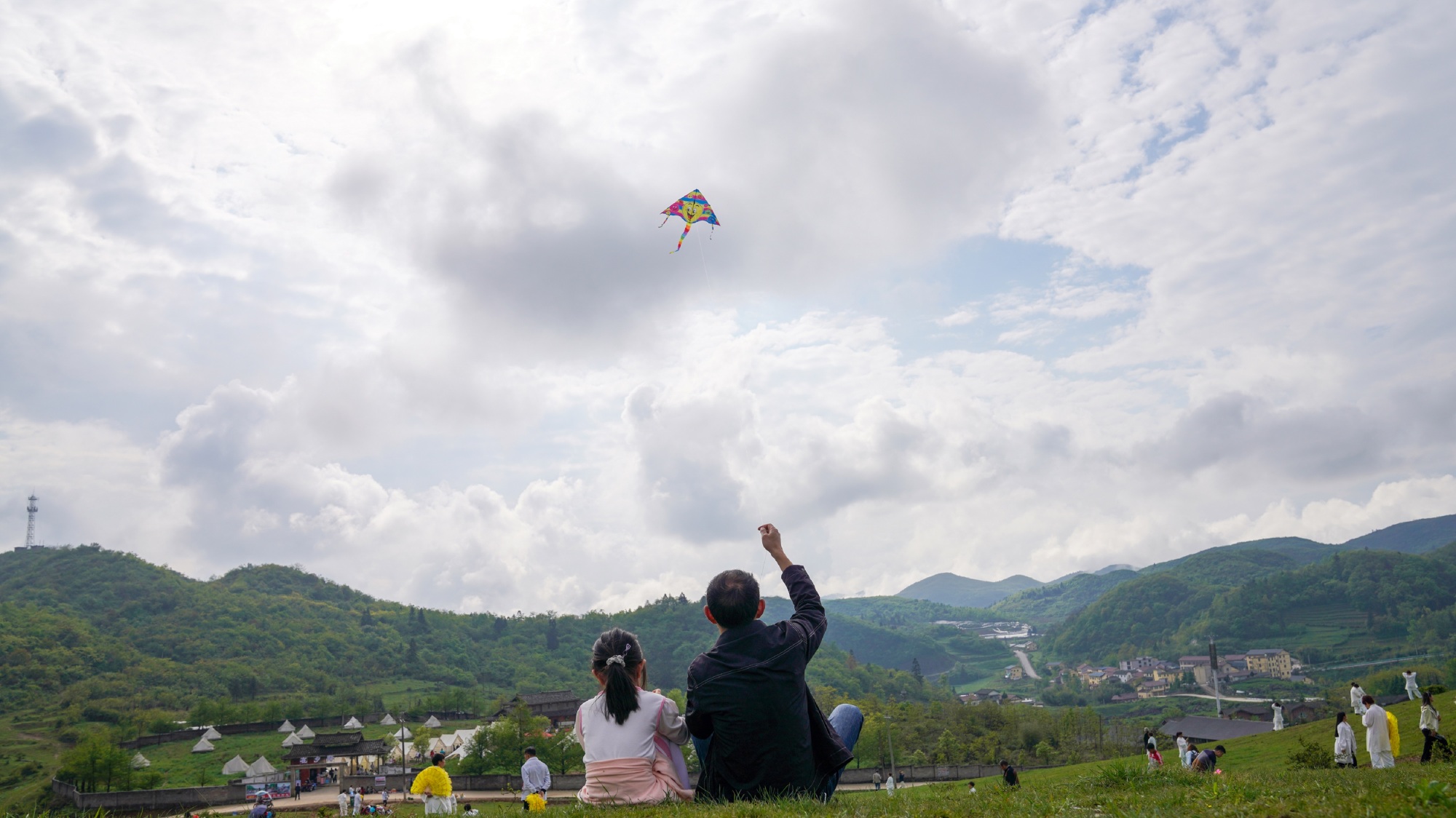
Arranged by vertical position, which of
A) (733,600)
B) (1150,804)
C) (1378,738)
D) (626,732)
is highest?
(733,600)

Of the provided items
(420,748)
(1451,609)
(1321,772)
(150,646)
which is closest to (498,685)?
(150,646)

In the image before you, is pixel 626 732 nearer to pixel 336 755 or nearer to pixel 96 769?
pixel 336 755

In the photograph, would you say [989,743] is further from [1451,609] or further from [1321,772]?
[1451,609]

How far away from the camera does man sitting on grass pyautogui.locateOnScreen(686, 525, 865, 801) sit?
5.15 metres

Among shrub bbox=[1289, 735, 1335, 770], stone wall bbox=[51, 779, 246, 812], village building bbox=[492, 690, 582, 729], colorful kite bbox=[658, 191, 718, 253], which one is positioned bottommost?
village building bbox=[492, 690, 582, 729]

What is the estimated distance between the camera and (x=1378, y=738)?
15070 mm

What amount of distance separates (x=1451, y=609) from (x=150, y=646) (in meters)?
273

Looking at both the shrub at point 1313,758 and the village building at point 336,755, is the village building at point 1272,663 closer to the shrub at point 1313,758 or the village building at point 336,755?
the village building at point 336,755

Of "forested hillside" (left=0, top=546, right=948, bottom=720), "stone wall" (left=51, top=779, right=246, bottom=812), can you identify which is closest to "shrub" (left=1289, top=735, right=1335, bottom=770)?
"stone wall" (left=51, top=779, right=246, bottom=812)

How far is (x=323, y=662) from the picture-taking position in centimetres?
14688

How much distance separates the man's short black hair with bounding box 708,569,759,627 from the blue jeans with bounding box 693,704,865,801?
0.95 m

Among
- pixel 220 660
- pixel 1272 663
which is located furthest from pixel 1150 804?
pixel 1272 663

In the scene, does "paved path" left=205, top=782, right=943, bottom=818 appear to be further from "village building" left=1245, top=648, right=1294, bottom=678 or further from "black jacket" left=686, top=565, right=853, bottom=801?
"village building" left=1245, top=648, right=1294, bottom=678

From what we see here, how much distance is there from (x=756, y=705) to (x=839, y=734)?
120 cm
